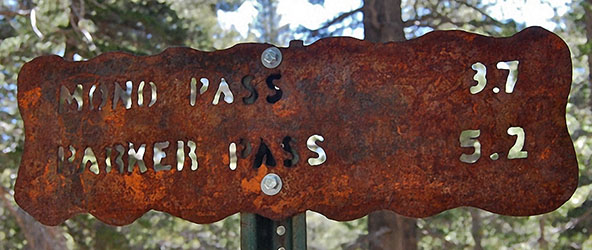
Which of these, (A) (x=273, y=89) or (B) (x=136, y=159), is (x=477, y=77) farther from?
(B) (x=136, y=159)

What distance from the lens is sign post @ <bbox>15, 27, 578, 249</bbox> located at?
1.35 meters

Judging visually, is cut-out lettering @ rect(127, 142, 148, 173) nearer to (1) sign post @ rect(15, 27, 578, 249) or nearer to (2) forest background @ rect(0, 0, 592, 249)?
(1) sign post @ rect(15, 27, 578, 249)

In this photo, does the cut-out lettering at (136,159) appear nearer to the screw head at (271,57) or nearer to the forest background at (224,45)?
the screw head at (271,57)

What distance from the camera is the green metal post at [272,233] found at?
1.50 meters

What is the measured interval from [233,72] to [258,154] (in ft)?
0.65

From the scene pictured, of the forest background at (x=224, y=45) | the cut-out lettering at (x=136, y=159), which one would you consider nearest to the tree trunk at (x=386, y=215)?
the forest background at (x=224, y=45)

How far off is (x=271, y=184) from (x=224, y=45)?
6774 mm

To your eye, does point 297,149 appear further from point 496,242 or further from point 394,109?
point 496,242

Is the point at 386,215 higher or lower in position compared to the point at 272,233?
lower

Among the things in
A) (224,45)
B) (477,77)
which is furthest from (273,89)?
(224,45)

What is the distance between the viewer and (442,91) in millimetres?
→ 1397

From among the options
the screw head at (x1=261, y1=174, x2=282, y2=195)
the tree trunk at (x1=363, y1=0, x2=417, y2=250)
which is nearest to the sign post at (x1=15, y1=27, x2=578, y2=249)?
the screw head at (x1=261, y1=174, x2=282, y2=195)

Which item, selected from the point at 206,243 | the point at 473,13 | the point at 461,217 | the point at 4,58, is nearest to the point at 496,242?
the point at 461,217

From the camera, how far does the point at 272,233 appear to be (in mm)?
1524
